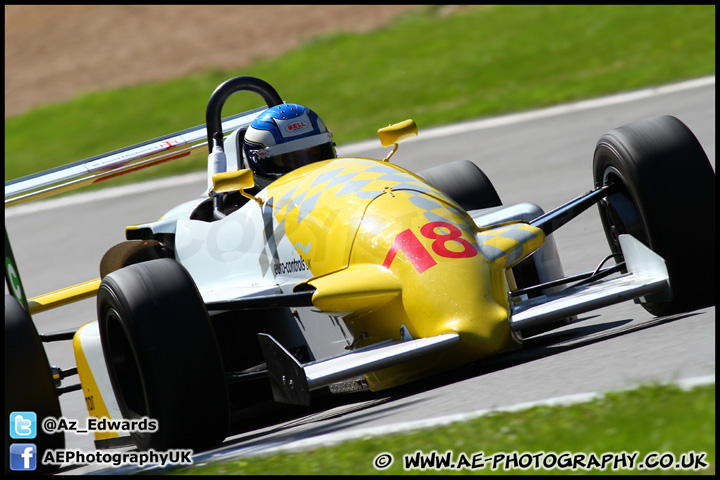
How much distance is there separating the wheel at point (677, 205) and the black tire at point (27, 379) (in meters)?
3.20

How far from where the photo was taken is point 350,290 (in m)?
5.44

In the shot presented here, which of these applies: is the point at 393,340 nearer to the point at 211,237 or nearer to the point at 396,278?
the point at 396,278

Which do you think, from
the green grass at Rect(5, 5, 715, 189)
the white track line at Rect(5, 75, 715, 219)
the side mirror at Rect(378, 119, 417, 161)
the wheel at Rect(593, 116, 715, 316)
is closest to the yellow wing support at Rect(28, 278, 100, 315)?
the side mirror at Rect(378, 119, 417, 161)

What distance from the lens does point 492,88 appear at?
63.7 feet

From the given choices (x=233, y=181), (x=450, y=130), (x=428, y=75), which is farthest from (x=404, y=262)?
(x=428, y=75)

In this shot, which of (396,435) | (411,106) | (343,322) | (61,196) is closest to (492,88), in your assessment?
(411,106)

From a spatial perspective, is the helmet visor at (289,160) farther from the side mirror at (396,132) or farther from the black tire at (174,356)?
the black tire at (174,356)

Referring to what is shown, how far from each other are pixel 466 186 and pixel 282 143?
5.33 ft

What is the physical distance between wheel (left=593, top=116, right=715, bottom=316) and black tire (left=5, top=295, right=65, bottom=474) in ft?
10.5

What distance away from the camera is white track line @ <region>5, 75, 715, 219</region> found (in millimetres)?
16000

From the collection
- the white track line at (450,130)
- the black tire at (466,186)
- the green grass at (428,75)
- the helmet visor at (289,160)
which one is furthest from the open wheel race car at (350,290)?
the green grass at (428,75)

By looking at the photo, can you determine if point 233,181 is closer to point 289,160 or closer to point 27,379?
point 289,160

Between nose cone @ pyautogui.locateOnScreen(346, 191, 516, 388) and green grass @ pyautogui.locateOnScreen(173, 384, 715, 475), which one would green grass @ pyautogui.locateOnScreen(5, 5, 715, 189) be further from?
green grass @ pyautogui.locateOnScreen(173, 384, 715, 475)

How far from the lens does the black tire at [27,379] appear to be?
5.72 m
